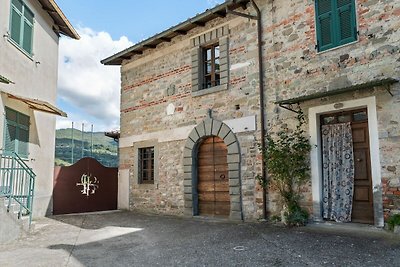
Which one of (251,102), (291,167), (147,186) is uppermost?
(251,102)

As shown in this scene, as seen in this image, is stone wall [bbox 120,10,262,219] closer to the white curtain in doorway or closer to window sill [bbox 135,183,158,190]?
window sill [bbox 135,183,158,190]

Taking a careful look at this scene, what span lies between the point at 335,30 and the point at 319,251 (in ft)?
14.0

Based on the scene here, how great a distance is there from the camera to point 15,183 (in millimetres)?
7902

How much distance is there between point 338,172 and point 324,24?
2.99 meters

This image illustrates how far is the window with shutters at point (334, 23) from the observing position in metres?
6.53

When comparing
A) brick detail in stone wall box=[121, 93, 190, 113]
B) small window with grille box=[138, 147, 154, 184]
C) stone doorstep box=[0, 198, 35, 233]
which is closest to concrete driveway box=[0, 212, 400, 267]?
stone doorstep box=[0, 198, 35, 233]

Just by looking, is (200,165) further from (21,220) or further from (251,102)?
(21,220)

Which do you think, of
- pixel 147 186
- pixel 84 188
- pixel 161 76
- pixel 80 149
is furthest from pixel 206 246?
pixel 80 149

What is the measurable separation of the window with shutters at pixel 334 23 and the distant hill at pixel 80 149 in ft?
35.0

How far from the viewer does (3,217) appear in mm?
5973

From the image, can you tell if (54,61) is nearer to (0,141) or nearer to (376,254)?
(0,141)

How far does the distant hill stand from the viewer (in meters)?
16.9

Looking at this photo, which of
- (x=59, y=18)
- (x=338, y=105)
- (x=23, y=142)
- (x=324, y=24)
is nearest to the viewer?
(x=338, y=105)

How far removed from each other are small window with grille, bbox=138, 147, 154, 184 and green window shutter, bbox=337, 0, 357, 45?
6.20m
